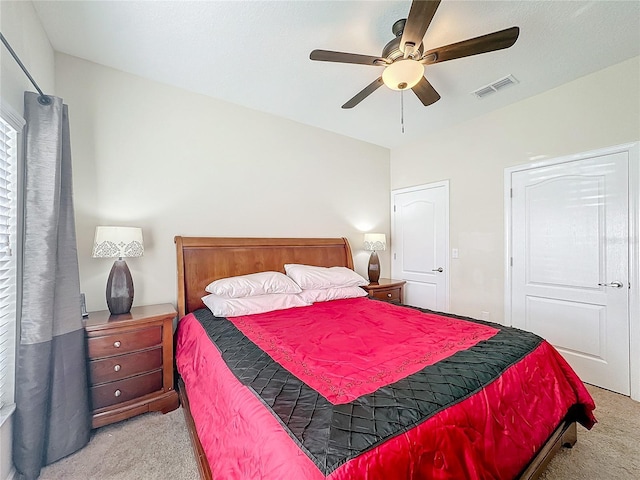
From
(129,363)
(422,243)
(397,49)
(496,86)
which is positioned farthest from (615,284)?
(129,363)

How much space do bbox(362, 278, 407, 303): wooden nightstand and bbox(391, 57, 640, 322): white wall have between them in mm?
674

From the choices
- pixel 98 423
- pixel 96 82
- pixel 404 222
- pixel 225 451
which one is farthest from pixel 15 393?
pixel 404 222

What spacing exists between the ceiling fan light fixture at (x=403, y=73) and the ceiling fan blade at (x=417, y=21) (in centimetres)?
7

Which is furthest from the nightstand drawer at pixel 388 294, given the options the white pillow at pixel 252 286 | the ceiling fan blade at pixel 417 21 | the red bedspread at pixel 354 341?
the ceiling fan blade at pixel 417 21

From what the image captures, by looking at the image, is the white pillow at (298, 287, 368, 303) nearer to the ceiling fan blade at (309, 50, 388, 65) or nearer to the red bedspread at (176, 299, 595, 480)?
the red bedspread at (176, 299, 595, 480)

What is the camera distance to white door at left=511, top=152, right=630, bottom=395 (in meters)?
2.45

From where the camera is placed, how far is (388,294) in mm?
3639

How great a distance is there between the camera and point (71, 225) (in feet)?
5.96

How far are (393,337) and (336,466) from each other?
1076 millimetres

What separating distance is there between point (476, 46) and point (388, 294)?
2716 millimetres

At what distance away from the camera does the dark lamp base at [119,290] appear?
213 cm

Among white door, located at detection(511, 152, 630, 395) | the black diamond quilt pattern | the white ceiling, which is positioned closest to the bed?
the black diamond quilt pattern

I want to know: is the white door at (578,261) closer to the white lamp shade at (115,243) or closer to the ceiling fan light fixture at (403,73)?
the ceiling fan light fixture at (403,73)

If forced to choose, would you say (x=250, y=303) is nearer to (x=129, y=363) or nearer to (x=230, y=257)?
(x=230, y=257)
